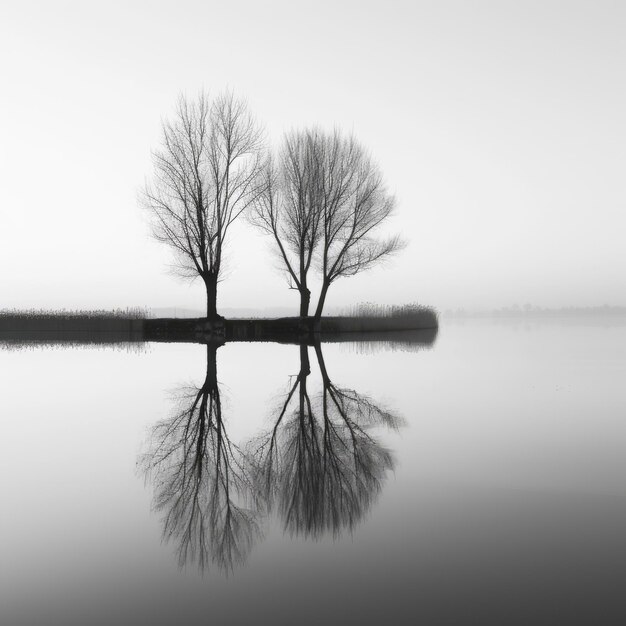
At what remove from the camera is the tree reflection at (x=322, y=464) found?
4336 millimetres

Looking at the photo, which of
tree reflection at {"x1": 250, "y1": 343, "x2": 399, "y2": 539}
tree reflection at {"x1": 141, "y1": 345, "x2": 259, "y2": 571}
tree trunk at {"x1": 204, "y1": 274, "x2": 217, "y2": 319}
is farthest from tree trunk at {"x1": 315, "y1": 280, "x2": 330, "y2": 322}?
tree reflection at {"x1": 141, "y1": 345, "x2": 259, "y2": 571}

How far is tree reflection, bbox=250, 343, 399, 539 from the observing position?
434 cm

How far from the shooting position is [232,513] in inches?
172

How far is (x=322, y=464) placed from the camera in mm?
5711

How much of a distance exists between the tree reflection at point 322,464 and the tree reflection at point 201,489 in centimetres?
27

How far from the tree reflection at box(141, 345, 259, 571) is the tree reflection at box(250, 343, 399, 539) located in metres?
0.27

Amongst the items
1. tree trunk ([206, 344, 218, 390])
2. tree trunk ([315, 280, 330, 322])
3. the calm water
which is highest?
tree trunk ([315, 280, 330, 322])

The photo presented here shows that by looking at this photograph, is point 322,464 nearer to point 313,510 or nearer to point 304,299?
point 313,510

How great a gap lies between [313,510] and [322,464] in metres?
1.33

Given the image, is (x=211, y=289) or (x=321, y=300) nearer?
(x=211, y=289)

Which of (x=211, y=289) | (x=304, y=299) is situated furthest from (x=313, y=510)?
(x=304, y=299)

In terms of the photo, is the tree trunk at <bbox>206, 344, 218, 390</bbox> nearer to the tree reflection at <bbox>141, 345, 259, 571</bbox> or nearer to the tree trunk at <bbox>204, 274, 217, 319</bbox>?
the tree reflection at <bbox>141, 345, 259, 571</bbox>

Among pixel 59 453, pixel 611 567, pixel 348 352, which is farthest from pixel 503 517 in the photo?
pixel 348 352

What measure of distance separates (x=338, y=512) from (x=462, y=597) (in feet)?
4.87
